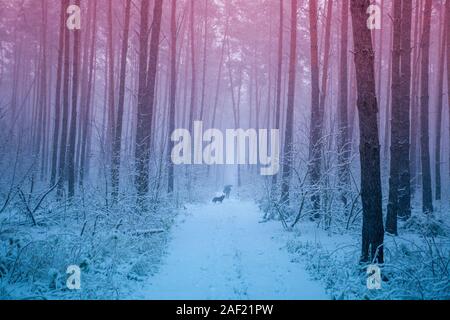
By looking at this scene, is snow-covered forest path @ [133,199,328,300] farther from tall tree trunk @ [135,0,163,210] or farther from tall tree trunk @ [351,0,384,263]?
tall tree trunk @ [135,0,163,210]

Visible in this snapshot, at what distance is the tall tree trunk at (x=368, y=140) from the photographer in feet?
18.0

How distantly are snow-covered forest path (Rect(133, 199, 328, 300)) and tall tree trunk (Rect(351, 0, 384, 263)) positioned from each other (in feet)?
4.59

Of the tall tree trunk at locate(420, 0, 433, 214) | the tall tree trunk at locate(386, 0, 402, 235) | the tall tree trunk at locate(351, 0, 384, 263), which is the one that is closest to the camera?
the tall tree trunk at locate(351, 0, 384, 263)

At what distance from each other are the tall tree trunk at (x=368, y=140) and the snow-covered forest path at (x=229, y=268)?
1398 mm

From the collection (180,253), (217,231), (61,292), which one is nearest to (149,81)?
(217,231)

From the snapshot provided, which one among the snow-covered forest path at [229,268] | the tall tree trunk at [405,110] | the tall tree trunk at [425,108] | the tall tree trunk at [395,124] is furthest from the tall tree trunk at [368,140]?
the tall tree trunk at [425,108]

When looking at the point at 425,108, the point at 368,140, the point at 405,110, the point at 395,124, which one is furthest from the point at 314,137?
the point at 425,108

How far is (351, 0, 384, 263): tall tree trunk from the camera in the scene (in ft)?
18.0

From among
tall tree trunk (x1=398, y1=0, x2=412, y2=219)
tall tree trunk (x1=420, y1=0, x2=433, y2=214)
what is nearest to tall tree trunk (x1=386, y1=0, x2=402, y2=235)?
tall tree trunk (x1=398, y1=0, x2=412, y2=219)

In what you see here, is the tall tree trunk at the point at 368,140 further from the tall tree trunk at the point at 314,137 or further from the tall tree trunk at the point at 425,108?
the tall tree trunk at the point at 425,108

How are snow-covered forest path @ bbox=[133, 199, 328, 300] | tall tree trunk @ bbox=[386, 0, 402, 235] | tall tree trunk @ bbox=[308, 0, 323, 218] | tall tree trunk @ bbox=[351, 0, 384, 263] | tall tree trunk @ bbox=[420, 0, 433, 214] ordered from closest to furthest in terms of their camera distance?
snow-covered forest path @ bbox=[133, 199, 328, 300]
tall tree trunk @ bbox=[351, 0, 384, 263]
tall tree trunk @ bbox=[386, 0, 402, 235]
tall tree trunk @ bbox=[308, 0, 323, 218]
tall tree trunk @ bbox=[420, 0, 433, 214]

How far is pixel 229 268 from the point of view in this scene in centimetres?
608

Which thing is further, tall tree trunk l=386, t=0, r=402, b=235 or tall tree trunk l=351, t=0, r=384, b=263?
tall tree trunk l=386, t=0, r=402, b=235
